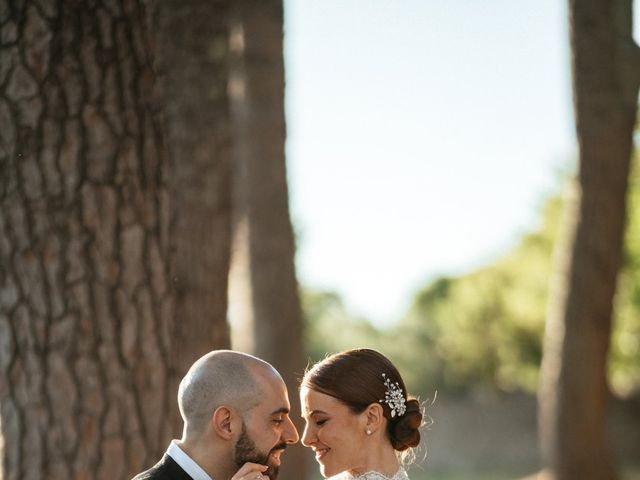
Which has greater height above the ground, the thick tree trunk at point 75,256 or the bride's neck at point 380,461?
the thick tree trunk at point 75,256

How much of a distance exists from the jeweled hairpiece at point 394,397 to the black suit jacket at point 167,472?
1072 millimetres

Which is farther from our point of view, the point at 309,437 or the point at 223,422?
the point at 309,437

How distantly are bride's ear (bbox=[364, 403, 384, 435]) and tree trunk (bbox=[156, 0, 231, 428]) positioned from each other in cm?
286

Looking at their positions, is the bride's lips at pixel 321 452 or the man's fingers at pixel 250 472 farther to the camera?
the bride's lips at pixel 321 452

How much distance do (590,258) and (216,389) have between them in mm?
8584

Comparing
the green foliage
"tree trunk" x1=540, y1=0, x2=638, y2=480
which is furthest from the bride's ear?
the green foliage

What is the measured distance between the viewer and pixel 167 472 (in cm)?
353

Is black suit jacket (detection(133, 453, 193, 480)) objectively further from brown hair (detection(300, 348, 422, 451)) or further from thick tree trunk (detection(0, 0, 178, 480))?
thick tree trunk (detection(0, 0, 178, 480))

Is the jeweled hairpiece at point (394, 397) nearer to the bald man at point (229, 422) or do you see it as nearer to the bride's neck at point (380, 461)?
the bride's neck at point (380, 461)

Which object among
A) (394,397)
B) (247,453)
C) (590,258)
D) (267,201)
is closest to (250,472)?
(247,453)

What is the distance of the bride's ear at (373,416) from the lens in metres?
4.25

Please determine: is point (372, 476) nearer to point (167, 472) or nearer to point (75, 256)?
point (167, 472)

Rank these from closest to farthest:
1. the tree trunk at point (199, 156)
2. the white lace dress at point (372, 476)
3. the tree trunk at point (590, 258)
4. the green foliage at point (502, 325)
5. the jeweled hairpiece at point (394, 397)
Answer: the white lace dress at point (372, 476) < the jeweled hairpiece at point (394, 397) < the tree trunk at point (199, 156) < the tree trunk at point (590, 258) < the green foliage at point (502, 325)

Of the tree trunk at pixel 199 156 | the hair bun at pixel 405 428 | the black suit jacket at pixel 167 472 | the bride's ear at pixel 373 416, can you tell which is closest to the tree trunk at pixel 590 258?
the tree trunk at pixel 199 156
